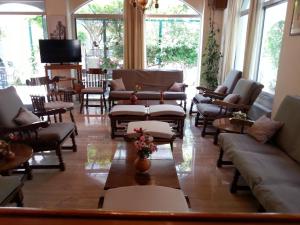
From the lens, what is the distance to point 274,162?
2299mm

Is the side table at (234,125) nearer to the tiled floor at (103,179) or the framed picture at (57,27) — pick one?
the tiled floor at (103,179)

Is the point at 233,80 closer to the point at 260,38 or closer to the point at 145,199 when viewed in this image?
the point at 260,38

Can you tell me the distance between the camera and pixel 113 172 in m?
2.22

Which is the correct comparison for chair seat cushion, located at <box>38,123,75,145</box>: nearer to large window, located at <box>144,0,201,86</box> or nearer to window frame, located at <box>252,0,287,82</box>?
window frame, located at <box>252,0,287,82</box>

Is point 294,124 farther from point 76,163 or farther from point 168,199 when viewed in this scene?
point 76,163

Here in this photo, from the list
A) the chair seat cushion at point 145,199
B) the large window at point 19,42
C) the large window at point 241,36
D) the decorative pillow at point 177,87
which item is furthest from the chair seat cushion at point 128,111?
the large window at point 19,42

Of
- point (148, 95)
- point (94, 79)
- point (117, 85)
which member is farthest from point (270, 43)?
point (94, 79)

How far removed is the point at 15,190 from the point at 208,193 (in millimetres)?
1745

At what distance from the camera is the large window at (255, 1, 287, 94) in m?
3.91

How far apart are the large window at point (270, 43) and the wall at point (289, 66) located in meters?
0.65

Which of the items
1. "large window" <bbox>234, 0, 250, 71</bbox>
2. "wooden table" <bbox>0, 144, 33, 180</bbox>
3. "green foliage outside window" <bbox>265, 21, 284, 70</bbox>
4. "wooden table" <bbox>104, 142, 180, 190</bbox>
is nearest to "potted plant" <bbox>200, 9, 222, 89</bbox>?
"large window" <bbox>234, 0, 250, 71</bbox>

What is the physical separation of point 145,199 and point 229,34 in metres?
4.69

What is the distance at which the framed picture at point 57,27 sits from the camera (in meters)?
6.02

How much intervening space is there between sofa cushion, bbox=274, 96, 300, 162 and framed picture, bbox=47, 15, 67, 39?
515 cm
